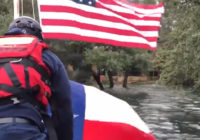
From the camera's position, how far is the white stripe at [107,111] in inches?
200

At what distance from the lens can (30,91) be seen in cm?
262

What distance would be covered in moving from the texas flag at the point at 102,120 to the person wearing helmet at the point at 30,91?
2.09 meters

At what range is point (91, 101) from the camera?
199 inches

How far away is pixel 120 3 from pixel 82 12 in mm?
873

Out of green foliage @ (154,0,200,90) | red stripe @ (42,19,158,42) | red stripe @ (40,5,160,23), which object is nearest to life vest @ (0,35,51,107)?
red stripe @ (42,19,158,42)

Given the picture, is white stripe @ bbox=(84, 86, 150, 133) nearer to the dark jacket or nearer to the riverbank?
the dark jacket

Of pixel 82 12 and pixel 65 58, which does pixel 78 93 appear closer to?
pixel 82 12

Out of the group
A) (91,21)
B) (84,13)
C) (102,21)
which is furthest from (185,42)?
(84,13)

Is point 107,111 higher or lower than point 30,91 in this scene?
lower

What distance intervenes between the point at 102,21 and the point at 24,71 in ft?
18.6

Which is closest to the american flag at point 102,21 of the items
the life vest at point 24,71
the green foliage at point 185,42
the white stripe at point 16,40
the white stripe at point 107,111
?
the white stripe at point 107,111

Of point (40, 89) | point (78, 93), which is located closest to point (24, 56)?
point (40, 89)

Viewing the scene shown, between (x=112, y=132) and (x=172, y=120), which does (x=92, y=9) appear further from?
(x=172, y=120)

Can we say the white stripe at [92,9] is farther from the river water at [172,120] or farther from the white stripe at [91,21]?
the river water at [172,120]
